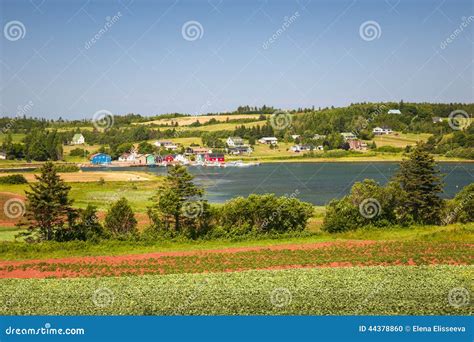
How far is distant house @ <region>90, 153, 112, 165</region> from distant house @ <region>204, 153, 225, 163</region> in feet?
53.5

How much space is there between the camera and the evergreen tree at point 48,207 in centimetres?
2217

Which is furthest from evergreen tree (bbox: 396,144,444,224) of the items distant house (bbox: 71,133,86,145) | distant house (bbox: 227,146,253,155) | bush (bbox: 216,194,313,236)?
distant house (bbox: 227,146,253,155)

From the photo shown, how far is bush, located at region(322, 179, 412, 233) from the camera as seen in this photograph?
79.5 feet

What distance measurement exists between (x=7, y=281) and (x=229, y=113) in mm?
125183

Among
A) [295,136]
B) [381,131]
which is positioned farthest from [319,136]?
[381,131]

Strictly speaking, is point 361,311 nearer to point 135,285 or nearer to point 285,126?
point 135,285

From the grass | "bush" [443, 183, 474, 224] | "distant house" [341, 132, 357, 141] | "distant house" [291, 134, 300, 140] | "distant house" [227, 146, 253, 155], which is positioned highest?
"distant house" [291, 134, 300, 140]

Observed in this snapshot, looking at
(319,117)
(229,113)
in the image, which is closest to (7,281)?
(319,117)

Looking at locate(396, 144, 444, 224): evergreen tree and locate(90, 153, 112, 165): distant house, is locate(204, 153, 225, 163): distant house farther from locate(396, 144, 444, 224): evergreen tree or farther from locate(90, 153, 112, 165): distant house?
locate(396, 144, 444, 224): evergreen tree

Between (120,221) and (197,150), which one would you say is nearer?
(120,221)

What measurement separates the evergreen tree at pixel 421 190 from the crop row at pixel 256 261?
19.5 ft

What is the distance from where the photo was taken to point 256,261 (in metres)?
18.5

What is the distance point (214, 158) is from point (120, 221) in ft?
206

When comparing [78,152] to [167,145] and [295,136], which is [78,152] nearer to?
[167,145]
